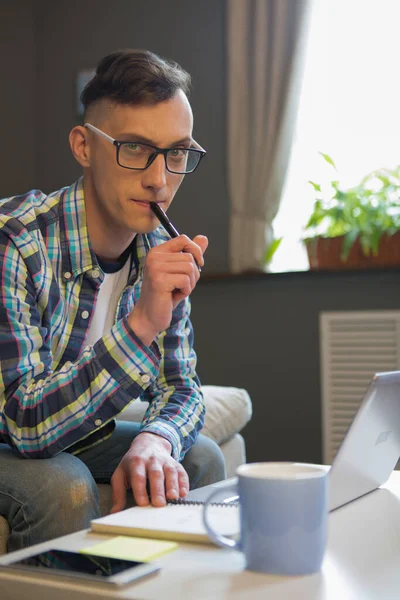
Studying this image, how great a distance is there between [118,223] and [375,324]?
1856 mm

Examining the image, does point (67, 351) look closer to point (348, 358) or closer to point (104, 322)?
point (104, 322)

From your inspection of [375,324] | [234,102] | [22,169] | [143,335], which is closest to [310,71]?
[234,102]

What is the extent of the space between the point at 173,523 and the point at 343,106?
2.80m

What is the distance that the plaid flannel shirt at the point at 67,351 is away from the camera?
3.62 ft

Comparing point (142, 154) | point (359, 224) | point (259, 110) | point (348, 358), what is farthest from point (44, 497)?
point (259, 110)

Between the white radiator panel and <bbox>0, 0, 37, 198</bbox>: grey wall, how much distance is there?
5.44ft

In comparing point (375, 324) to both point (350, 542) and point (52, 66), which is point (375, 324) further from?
point (350, 542)

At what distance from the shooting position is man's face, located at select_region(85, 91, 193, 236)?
4.21 ft

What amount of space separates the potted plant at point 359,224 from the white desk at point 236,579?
2.35 m

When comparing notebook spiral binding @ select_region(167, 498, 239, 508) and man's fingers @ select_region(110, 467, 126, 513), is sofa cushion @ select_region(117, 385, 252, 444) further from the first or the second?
notebook spiral binding @ select_region(167, 498, 239, 508)

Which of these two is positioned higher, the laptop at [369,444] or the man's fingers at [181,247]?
the man's fingers at [181,247]

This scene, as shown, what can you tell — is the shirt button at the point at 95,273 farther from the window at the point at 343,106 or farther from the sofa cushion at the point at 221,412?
the window at the point at 343,106

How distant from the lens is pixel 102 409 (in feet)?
3.65

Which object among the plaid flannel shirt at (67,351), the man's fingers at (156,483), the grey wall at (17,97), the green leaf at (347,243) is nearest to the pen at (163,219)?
the plaid flannel shirt at (67,351)
